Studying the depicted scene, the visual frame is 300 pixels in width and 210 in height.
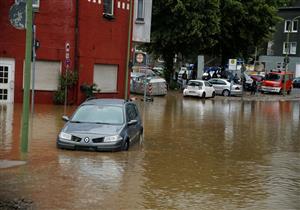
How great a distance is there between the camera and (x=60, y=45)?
31453mm

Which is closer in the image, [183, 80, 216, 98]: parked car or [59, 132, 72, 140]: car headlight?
[59, 132, 72, 140]: car headlight

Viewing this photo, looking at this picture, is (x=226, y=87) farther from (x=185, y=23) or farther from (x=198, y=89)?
(x=185, y=23)

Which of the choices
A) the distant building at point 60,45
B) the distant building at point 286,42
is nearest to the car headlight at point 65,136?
the distant building at point 60,45

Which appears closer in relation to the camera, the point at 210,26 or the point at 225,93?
the point at 210,26

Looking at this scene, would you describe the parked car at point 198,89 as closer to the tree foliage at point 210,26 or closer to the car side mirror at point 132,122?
the tree foliage at point 210,26

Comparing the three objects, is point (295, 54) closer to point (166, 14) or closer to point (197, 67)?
point (197, 67)

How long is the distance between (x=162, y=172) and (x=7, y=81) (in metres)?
19.2

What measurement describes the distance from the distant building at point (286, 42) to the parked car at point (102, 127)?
2634 inches

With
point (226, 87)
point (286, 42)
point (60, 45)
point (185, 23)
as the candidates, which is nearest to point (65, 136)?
point (60, 45)

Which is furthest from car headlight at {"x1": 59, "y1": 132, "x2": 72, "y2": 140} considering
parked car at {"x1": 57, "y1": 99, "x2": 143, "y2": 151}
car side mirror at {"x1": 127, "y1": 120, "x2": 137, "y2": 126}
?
car side mirror at {"x1": 127, "y1": 120, "x2": 137, "y2": 126}

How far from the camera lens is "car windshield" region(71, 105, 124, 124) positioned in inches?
662

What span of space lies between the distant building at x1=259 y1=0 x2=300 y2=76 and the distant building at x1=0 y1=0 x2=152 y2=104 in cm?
5264

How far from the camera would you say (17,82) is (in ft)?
102

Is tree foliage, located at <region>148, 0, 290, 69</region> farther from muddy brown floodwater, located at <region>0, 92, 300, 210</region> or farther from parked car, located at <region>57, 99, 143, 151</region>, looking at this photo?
parked car, located at <region>57, 99, 143, 151</region>
